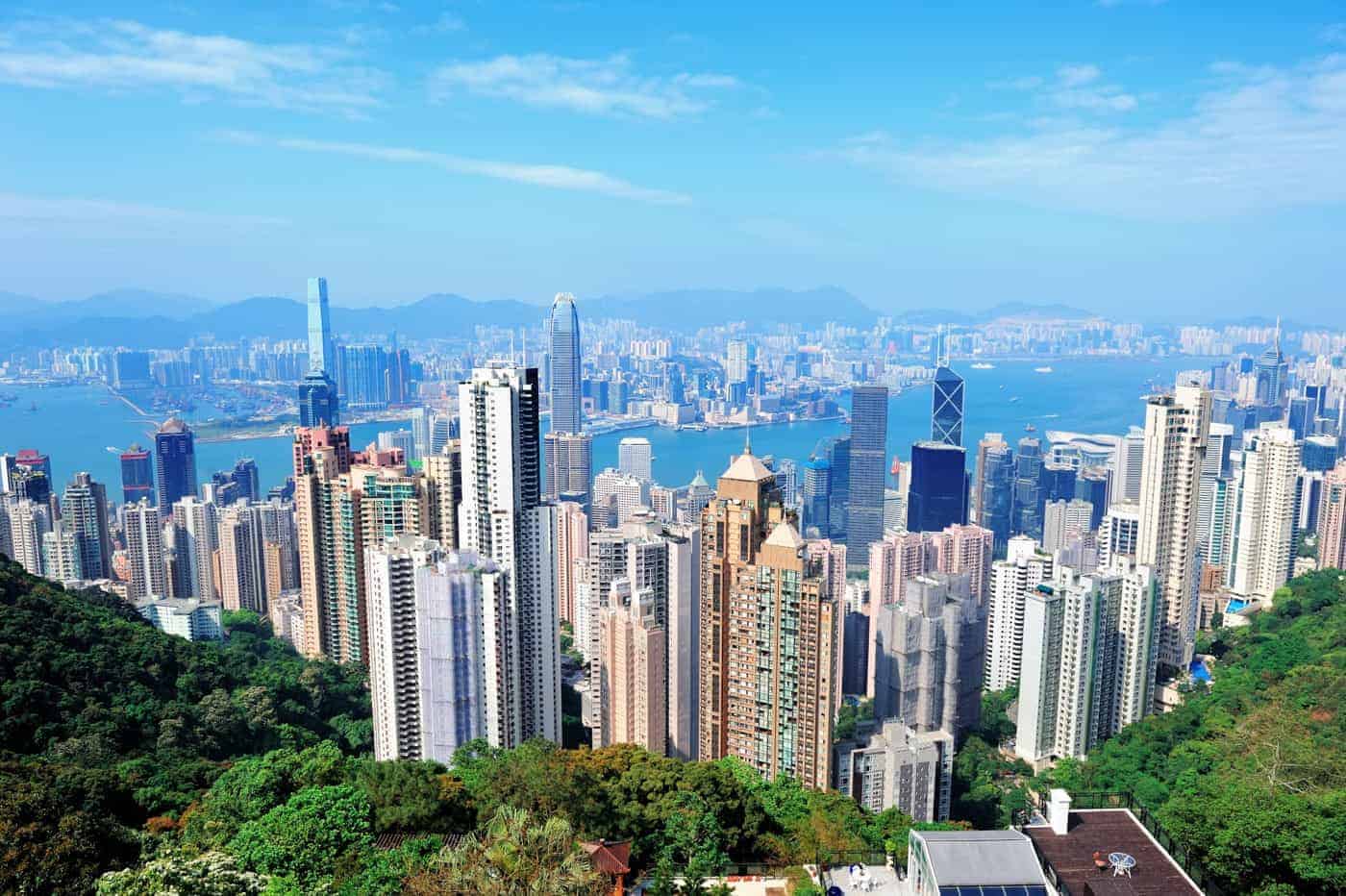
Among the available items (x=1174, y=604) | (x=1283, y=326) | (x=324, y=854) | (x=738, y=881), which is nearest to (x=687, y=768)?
(x=738, y=881)

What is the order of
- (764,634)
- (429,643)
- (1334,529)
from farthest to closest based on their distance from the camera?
(1334,529)
(429,643)
(764,634)

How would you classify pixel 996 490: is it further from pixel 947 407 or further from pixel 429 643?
pixel 429 643

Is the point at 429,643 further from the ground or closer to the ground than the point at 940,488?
further from the ground

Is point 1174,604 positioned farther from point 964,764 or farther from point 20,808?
point 20,808

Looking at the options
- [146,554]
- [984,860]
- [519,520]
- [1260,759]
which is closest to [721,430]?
[146,554]

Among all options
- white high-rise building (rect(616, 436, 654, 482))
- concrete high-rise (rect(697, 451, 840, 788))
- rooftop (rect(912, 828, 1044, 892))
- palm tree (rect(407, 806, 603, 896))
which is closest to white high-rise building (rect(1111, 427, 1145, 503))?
white high-rise building (rect(616, 436, 654, 482))

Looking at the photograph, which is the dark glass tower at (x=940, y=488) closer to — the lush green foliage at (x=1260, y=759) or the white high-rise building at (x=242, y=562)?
the lush green foliage at (x=1260, y=759)

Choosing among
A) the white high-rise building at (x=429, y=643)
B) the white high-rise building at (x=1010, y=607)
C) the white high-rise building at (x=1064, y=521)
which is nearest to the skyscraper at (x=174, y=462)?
the white high-rise building at (x=429, y=643)
